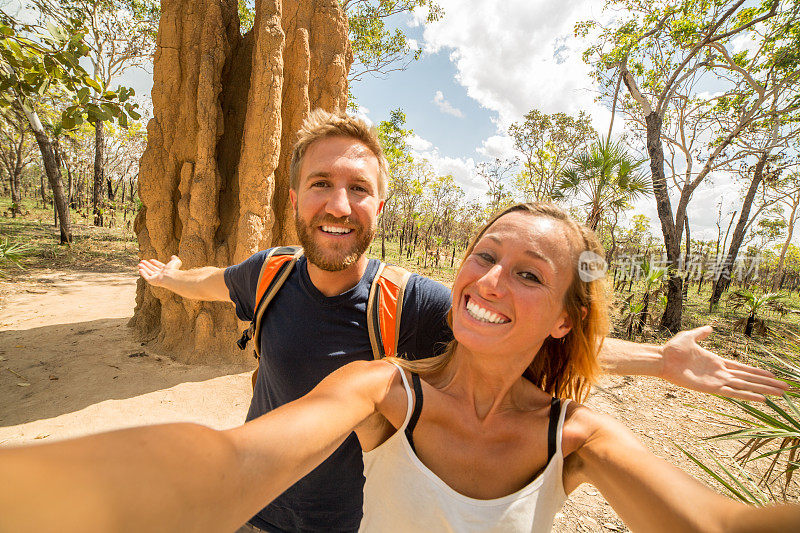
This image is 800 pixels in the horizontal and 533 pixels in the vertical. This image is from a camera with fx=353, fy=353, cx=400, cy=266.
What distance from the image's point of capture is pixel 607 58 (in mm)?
9844

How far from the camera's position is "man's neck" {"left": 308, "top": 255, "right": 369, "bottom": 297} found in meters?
1.61

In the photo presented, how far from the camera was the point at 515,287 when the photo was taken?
4.08 feet

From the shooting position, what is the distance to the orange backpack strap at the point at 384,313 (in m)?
1.51

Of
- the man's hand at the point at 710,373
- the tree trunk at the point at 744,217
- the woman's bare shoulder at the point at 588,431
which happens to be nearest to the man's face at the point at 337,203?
the woman's bare shoulder at the point at 588,431

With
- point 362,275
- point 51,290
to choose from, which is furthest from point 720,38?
point 51,290

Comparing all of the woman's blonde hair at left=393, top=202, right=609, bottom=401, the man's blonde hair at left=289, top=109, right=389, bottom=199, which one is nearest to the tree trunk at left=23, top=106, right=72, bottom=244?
the man's blonde hair at left=289, top=109, right=389, bottom=199

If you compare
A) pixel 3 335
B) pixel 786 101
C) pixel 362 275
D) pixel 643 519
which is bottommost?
pixel 3 335

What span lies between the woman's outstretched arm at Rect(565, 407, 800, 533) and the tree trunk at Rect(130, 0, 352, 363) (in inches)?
156

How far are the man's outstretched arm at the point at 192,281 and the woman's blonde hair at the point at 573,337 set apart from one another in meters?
1.33

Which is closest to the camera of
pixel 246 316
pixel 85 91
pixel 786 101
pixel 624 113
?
pixel 246 316

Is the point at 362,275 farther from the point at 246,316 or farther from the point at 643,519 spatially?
the point at 643,519

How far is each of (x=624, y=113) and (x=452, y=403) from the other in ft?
50.3

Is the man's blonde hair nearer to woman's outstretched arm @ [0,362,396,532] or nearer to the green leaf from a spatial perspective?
woman's outstretched arm @ [0,362,396,532]

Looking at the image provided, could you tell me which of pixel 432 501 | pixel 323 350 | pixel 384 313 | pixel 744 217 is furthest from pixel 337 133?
pixel 744 217
